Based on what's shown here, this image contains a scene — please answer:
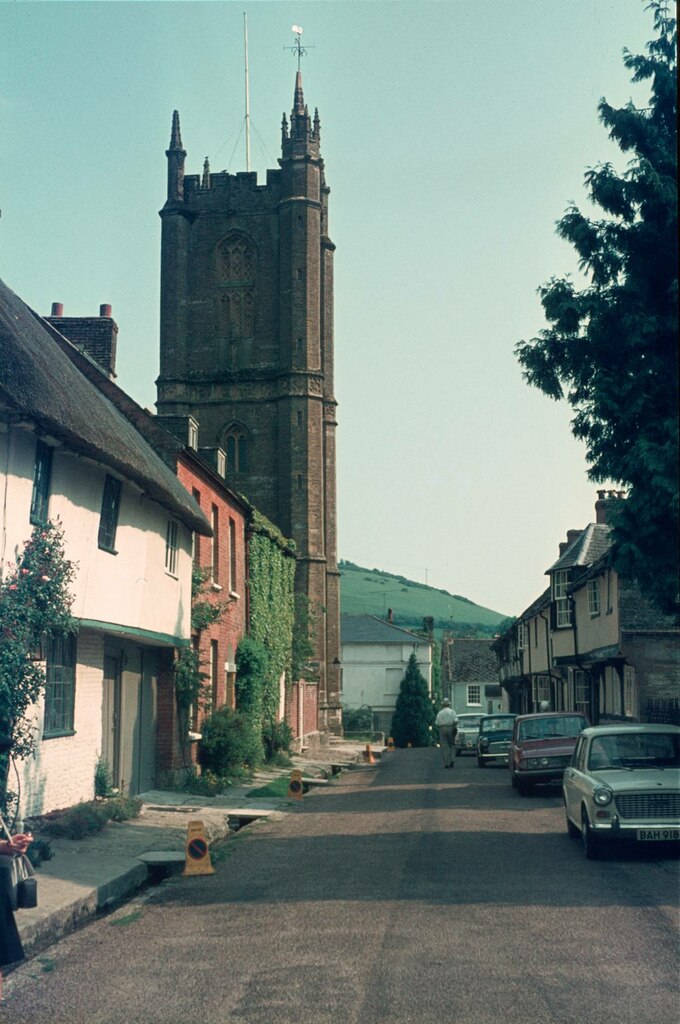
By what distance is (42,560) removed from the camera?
1258cm

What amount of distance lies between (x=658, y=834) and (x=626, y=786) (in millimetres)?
604

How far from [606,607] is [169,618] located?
51.5ft

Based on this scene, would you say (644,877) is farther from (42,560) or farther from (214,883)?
(42,560)

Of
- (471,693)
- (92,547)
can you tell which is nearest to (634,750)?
(92,547)

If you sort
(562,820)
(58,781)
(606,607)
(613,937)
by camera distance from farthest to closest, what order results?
(606,607) < (562,820) < (58,781) < (613,937)

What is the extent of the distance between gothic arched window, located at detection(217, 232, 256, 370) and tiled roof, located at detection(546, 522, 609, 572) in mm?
19944

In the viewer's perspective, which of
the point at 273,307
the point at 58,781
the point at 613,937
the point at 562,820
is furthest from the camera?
the point at 273,307

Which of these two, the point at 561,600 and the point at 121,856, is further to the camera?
the point at 561,600

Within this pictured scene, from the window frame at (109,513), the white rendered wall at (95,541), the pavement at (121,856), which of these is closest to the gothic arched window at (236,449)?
the white rendered wall at (95,541)

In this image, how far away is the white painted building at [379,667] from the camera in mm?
85062

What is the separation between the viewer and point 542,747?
21469 mm

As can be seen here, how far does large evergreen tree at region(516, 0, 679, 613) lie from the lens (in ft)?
50.2

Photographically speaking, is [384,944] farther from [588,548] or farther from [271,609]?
[588,548]

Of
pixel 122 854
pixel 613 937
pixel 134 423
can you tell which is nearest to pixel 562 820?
pixel 122 854
